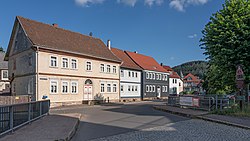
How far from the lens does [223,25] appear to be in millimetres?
16672

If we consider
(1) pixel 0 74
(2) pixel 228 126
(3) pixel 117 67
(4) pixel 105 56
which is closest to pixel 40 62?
(4) pixel 105 56

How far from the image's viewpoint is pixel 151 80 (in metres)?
44.5

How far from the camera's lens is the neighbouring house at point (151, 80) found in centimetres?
4250

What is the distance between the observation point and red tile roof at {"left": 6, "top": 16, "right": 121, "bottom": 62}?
84.3 feet

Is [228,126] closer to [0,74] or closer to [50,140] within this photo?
[50,140]

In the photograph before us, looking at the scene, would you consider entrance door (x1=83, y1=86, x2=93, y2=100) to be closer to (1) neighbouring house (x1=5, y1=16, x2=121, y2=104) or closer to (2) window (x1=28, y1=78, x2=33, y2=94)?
(1) neighbouring house (x1=5, y1=16, x2=121, y2=104)

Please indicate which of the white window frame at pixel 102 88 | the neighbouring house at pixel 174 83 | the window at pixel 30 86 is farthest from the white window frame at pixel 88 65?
the neighbouring house at pixel 174 83

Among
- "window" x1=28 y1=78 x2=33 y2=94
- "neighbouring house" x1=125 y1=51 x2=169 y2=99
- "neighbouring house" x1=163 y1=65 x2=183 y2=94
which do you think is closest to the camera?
"window" x1=28 y1=78 x2=33 y2=94

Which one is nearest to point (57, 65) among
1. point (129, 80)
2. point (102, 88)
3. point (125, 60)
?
point (102, 88)

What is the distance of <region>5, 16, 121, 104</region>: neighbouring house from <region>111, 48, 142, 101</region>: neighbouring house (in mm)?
2332

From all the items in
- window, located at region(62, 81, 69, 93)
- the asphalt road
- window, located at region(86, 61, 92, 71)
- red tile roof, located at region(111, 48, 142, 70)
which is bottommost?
the asphalt road

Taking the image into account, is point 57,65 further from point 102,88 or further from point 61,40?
point 102,88

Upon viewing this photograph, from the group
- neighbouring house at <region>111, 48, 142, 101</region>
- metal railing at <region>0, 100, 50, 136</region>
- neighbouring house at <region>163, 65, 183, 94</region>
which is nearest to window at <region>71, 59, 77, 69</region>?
neighbouring house at <region>111, 48, 142, 101</region>

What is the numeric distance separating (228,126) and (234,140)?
363 cm
